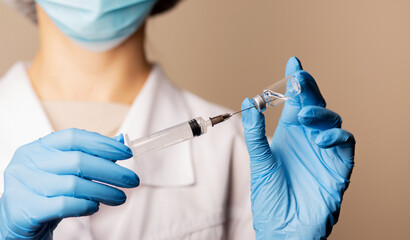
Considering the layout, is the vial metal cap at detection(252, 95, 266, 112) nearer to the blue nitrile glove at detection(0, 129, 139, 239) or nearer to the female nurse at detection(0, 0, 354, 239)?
the female nurse at detection(0, 0, 354, 239)

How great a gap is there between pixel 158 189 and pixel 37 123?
1.16 ft

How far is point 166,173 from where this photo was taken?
122 cm

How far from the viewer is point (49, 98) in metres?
1.28

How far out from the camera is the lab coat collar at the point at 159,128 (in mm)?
1199

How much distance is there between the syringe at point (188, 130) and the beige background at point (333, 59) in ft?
3.12

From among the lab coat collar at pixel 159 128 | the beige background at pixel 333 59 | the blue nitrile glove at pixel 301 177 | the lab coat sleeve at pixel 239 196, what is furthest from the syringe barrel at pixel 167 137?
the beige background at pixel 333 59

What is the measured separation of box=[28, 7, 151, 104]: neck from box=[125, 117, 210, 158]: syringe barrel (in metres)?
0.40

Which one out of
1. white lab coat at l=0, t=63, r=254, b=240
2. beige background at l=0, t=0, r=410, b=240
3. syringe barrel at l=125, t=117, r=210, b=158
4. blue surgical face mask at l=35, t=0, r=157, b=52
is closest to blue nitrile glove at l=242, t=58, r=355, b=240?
syringe barrel at l=125, t=117, r=210, b=158

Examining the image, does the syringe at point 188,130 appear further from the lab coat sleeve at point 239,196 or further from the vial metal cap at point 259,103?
the lab coat sleeve at point 239,196

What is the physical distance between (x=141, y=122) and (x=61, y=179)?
35 centimetres

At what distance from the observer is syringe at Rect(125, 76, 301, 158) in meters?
0.94

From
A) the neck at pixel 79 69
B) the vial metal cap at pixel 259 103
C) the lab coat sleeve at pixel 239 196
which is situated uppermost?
the neck at pixel 79 69

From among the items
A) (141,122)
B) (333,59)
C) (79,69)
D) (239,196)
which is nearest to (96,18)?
(79,69)

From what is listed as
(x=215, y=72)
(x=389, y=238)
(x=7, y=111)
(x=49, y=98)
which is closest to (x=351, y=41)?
(x=215, y=72)
